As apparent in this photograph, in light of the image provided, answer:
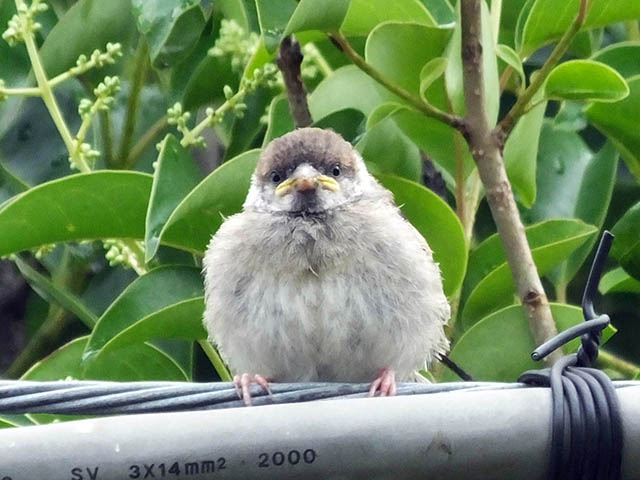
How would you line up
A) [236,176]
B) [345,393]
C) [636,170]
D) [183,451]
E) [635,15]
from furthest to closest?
[636,170]
[635,15]
[236,176]
[345,393]
[183,451]

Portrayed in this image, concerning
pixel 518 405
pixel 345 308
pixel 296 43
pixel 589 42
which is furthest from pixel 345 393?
pixel 589 42

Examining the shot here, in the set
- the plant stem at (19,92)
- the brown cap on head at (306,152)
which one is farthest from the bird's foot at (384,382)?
the plant stem at (19,92)

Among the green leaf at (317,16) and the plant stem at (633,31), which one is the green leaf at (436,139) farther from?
the plant stem at (633,31)

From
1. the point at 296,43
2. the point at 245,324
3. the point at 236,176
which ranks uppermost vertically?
the point at 296,43

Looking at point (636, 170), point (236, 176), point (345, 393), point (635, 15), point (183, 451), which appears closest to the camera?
point (183, 451)

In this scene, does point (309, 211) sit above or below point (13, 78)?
below

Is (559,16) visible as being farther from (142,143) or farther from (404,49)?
(142,143)

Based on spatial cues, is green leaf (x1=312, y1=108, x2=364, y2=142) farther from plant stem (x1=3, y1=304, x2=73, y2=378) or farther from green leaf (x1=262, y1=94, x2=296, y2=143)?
plant stem (x1=3, y1=304, x2=73, y2=378)

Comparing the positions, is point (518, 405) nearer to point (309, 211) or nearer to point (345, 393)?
point (345, 393)
